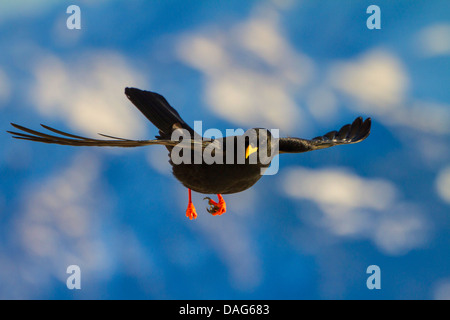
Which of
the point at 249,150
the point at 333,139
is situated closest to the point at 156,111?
the point at 249,150

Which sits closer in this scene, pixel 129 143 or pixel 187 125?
pixel 129 143

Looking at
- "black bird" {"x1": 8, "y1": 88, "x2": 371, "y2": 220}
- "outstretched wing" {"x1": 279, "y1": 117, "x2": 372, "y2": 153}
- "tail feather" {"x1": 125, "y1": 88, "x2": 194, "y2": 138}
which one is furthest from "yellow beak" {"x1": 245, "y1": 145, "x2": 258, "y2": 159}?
"tail feather" {"x1": 125, "y1": 88, "x2": 194, "y2": 138}

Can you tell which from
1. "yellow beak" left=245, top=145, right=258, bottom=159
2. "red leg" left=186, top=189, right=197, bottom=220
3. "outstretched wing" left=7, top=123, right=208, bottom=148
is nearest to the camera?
"outstretched wing" left=7, top=123, right=208, bottom=148

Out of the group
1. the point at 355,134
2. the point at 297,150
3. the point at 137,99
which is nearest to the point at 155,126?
the point at 137,99

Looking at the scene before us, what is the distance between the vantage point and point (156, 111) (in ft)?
20.9

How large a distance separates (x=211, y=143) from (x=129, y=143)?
1195mm

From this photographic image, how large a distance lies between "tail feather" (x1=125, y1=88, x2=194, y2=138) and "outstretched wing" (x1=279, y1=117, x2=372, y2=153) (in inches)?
47.5

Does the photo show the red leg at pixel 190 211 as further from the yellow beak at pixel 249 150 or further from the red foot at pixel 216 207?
the yellow beak at pixel 249 150

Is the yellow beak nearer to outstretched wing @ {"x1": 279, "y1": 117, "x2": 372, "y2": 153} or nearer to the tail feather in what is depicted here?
outstretched wing @ {"x1": 279, "y1": 117, "x2": 372, "y2": 153}

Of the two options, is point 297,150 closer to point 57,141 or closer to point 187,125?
point 187,125

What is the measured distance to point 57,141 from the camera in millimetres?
4352

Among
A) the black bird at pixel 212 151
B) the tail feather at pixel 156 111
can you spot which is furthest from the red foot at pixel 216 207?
the tail feather at pixel 156 111

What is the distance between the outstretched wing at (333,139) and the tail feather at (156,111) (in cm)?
121

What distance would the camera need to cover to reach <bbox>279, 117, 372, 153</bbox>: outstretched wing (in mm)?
6410
